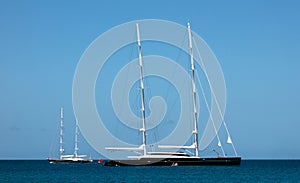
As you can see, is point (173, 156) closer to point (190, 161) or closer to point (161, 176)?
point (190, 161)

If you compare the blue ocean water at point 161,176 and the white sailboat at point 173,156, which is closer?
the blue ocean water at point 161,176

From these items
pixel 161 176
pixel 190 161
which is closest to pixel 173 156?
pixel 190 161

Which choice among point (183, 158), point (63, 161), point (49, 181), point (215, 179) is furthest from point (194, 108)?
point (63, 161)

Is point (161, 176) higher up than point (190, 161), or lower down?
lower down

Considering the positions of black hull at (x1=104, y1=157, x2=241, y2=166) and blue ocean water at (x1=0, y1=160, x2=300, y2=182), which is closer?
blue ocean water at (x1=0, y1=160, x2=300, y2=182)

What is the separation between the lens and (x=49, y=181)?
3447 inches

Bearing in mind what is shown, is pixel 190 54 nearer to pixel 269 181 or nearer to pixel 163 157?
pixel 163 157

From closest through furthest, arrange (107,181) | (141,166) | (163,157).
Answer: (107,181) < (163,157) < (141,166)

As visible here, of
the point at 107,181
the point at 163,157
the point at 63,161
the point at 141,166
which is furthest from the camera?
the point at 63,161

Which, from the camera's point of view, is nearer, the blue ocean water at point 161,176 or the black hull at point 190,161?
the blue ocean water at point 161,176

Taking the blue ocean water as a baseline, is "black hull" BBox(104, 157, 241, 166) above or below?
above

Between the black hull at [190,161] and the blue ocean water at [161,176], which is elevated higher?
the black hull at [190,161]

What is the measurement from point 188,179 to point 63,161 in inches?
4732

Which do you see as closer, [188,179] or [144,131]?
[188,179]
